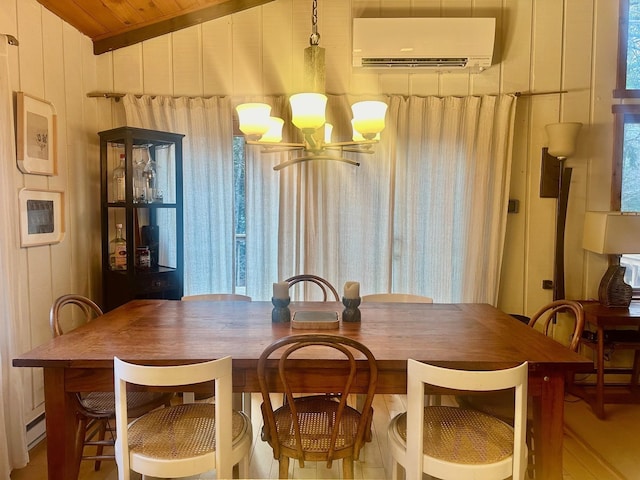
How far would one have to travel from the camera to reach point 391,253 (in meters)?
3.16

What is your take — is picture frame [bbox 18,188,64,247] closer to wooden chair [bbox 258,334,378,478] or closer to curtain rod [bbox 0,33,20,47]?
curtain rod [bbox 0,33,20,47]

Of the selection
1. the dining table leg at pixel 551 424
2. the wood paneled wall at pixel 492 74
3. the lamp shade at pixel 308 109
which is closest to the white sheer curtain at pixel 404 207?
the wood paneled wall at pixel 492 74

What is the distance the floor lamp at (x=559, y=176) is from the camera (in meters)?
2.91

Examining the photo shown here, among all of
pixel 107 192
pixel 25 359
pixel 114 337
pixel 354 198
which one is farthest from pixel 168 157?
pixel 25 359

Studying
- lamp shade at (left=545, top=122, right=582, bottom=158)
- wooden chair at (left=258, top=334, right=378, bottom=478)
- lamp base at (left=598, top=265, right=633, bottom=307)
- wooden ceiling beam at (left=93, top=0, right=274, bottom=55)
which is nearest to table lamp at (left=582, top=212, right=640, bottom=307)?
lamp base at (left=598, top=265, right=633, bottom=307)

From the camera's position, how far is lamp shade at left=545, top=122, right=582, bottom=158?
2889mm

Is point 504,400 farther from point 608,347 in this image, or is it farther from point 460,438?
point 608,347

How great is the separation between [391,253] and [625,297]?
5.39 feet

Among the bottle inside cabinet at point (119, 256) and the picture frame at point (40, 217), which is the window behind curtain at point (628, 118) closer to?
the bottle inside cabinet at point (119, 256)

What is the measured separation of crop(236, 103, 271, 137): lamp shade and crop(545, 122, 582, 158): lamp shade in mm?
2233

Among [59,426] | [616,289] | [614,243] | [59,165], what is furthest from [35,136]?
[616,289]

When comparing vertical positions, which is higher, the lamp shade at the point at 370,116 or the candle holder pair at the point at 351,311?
the lamp shade at the point at 370,116

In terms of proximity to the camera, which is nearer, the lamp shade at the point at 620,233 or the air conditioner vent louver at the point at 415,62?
the lamp shade at the point at 620,233

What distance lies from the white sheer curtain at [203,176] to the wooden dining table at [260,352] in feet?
3.99
